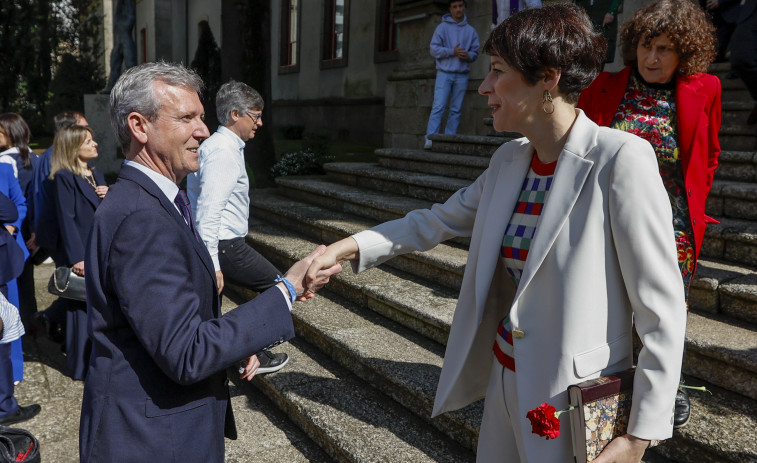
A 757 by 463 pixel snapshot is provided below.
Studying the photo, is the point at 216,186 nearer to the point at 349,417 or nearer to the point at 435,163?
the point at 349,417

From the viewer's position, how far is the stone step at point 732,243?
151 inches

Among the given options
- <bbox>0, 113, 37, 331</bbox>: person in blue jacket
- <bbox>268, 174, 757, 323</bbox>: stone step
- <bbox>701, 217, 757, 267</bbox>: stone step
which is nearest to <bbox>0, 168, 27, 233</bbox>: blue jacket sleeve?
<bbox>0, 113, 37, 331</bbox>: person in blue jacket

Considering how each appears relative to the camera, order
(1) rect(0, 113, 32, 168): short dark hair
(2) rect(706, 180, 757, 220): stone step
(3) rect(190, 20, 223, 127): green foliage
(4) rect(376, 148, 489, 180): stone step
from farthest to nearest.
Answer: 1. (3) rect(190, 20, 223, 127): green foliage
2. (4) rect(376, 148, 489, 180): stone step
3. (1) rect(0, 113, 32, 168): short dark hair
4. (2) rect(706, 180, 757, 220): stone step

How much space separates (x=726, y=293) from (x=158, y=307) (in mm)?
3181

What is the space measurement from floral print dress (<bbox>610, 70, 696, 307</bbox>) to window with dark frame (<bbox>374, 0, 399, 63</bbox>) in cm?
1254

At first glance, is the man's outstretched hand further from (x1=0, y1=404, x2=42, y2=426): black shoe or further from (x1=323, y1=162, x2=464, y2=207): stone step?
(x1=323, y1=162, x2=464, y2=207): stone step

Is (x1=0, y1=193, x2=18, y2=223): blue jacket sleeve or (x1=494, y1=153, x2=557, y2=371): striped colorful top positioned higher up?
(x1=494, y1=153, x2=557, y2=371): striped colorful top

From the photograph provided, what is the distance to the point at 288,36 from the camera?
823 inches

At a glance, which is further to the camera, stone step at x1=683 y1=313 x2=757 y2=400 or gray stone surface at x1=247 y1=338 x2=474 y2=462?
gray stone surface at x1=247 y1=338 x2=474 y2=462

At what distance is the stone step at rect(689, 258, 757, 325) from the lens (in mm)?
3311

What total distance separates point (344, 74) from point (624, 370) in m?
16.3

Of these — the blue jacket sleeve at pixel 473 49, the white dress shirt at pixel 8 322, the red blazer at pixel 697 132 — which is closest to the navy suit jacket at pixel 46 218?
the white dress shirt at pixel 8 322

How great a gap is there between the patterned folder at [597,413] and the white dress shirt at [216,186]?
9.03 ft

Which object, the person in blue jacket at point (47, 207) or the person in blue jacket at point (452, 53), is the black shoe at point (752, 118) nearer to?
the person in blue jacket at point (452, 53)
